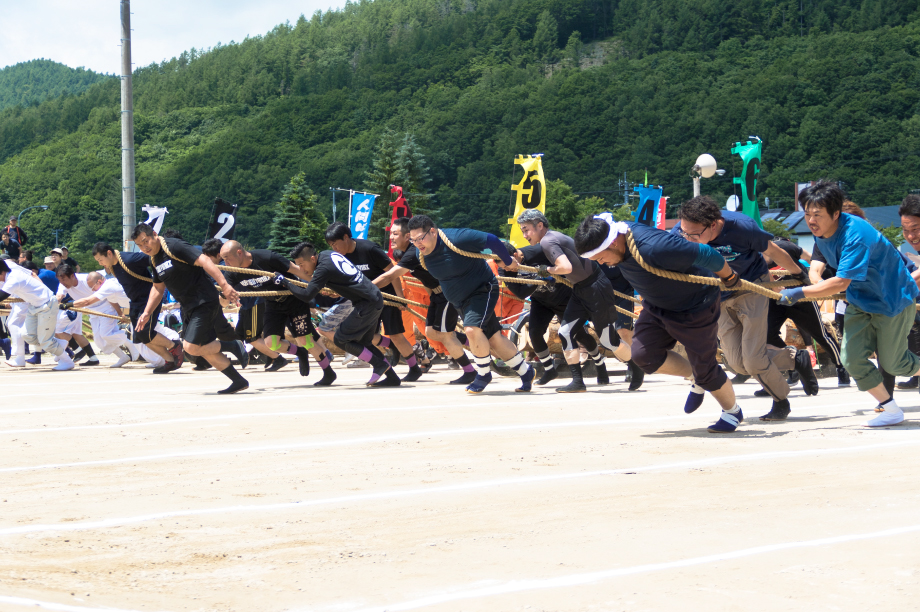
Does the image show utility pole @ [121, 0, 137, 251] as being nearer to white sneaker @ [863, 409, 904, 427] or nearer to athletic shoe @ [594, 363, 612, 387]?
athletic shoe @ [594, 363, 612, 387]

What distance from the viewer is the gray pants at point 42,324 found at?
16078mm

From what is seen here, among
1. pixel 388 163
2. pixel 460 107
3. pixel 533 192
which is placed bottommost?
pixel 533 192

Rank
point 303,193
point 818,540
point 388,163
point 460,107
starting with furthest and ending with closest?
point 460,107
point 388,163
point 303,193
point 818,540

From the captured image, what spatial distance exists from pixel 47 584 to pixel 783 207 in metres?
105

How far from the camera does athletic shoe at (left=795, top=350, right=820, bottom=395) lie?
31.0ft

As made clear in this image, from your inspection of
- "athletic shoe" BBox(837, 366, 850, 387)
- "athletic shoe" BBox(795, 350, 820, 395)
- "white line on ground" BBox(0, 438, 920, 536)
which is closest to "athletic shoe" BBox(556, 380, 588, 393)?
"athletic shoe" BBox(795, 350, 820, 395)

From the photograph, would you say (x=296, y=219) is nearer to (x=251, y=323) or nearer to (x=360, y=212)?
(x=360, y=212)

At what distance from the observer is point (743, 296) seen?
7988 millimetres

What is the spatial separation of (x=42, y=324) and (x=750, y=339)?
39.6ft

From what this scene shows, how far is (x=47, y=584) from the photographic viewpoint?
11.8 feet

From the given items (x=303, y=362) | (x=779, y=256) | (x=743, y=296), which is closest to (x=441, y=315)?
(x=303, y=362)

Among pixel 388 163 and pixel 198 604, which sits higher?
pixel 388 163

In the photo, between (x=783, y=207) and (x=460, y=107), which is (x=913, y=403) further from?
(x=460, y=107)

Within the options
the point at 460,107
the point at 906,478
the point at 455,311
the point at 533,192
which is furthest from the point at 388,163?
the point at 906,478
